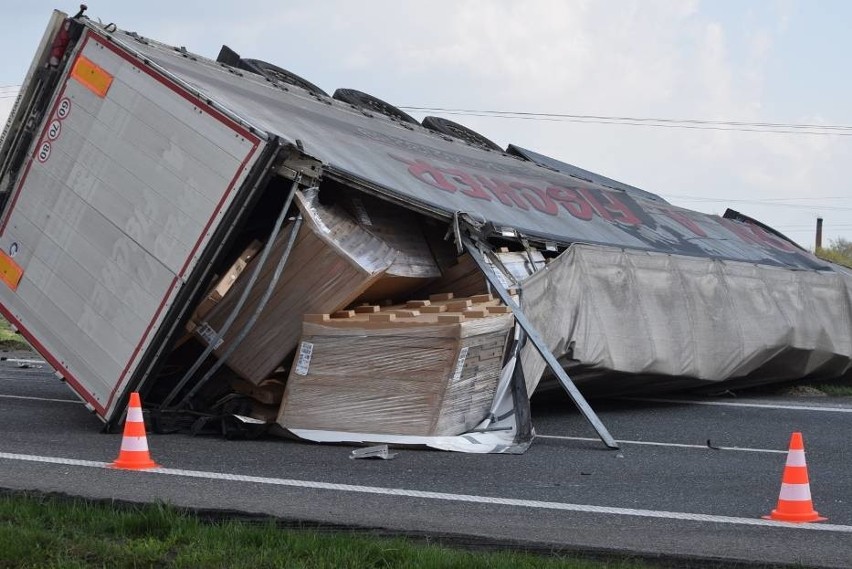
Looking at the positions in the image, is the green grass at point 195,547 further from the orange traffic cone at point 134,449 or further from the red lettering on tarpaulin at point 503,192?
the red lettering on tarpaulin at point 503,192

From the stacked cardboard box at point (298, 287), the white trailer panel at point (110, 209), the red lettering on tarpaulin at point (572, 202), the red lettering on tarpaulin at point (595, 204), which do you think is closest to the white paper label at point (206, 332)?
the stacked cardboard box at point (298, 287)

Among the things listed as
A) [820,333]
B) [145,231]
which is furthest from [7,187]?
[820,333]

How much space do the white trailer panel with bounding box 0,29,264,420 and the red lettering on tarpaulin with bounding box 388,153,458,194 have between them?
2.88 m

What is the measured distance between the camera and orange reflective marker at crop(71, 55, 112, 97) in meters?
10.1

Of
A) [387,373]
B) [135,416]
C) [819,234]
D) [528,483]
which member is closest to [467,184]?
[387,373]

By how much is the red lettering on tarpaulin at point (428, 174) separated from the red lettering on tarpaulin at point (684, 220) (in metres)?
5.14

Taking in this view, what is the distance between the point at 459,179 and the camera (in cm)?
1273

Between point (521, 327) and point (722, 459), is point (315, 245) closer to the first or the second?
point (521, 327)

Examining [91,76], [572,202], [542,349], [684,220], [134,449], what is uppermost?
[684,220]

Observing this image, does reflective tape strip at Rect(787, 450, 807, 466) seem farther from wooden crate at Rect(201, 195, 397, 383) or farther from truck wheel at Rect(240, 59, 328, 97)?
truck wheel at Rect(240, 59, 328, 97)

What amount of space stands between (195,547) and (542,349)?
197 inches

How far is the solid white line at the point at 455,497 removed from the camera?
256 inches

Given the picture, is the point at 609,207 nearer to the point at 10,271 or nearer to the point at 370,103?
the point at 370,103

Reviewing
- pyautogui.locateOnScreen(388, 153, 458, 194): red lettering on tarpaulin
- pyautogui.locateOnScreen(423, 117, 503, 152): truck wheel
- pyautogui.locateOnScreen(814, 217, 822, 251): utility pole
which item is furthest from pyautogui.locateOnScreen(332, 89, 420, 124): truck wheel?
pyautogui.locateOnScreen(814, 217, 822, 251): utility pole
